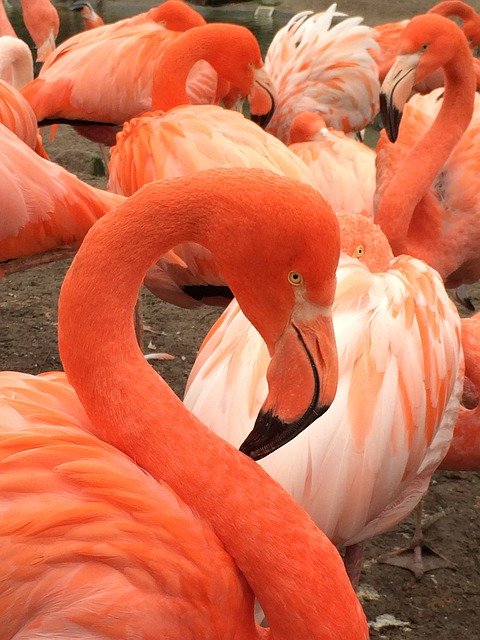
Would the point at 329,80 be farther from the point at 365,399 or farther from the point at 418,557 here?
the point at 365,399

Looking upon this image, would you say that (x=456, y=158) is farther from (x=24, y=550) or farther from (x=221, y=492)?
(x=24, y=550)

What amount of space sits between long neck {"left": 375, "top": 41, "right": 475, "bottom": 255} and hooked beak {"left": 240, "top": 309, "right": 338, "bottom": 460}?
7.77 ft

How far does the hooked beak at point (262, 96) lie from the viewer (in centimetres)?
468

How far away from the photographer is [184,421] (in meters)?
1.78

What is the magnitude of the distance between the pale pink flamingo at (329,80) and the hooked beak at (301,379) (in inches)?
165

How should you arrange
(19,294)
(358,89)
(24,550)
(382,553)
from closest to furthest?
(24,550)
(382,553)
(19,294)
(358,89)

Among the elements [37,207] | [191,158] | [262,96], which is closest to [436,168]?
[262,96]

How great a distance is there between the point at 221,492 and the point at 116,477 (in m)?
0.20

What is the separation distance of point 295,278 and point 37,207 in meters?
1.45

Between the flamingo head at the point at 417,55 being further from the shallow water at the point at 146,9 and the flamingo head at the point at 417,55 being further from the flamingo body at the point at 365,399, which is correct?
the shallow water at the point at 146,9

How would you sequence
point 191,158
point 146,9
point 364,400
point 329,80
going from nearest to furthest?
1. point 364,400
2. point 191,158
3. point 329,80
4. point 146,9

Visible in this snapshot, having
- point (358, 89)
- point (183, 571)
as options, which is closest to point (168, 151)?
point (183, 571)

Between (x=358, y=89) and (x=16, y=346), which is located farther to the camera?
(x=358, y=89)

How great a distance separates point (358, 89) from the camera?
19.0 ft
